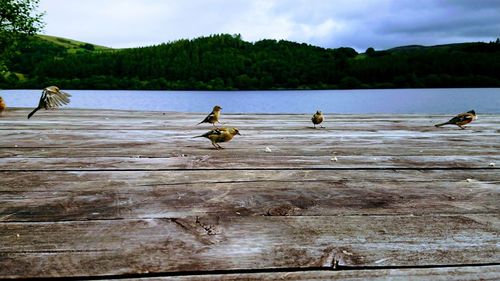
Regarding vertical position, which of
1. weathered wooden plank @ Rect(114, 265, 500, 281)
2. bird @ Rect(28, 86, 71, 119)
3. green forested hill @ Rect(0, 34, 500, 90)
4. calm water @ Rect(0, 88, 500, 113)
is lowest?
calm water @ Rect(0, 88, 500, 113)

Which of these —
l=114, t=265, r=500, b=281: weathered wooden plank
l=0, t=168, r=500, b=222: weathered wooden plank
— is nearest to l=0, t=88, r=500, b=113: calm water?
l=0, t=168, r=500, b=222: weathered wooden plank

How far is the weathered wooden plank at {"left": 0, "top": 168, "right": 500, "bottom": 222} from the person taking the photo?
190 centimetres

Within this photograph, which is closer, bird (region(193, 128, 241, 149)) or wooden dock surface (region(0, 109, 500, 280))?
wooden dock surface (region(0, 109, 500, 280))

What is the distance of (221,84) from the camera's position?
298ft

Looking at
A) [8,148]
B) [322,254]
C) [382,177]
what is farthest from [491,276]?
[8,148]

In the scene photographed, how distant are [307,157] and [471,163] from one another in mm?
1095

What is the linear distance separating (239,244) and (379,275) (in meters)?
0.47

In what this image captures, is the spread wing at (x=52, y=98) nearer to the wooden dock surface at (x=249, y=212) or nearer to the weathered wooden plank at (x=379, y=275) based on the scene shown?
the wooden dock surface at (x=249, y=212)

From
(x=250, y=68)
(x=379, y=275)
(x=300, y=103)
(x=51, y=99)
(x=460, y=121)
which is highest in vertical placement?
(x=250, y=68)

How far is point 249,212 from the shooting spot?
1.88m

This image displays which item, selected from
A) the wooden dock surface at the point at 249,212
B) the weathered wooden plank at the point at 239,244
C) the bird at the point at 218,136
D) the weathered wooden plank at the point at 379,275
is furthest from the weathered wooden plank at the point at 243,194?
the bird at the point at 218,136

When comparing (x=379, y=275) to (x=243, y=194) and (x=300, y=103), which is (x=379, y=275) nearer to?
(x=243, y=194)

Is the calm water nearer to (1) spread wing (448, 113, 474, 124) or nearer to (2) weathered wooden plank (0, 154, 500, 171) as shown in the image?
(1) spread wing (448, 113, 474, 124)

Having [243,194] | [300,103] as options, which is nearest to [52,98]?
[243,194]
